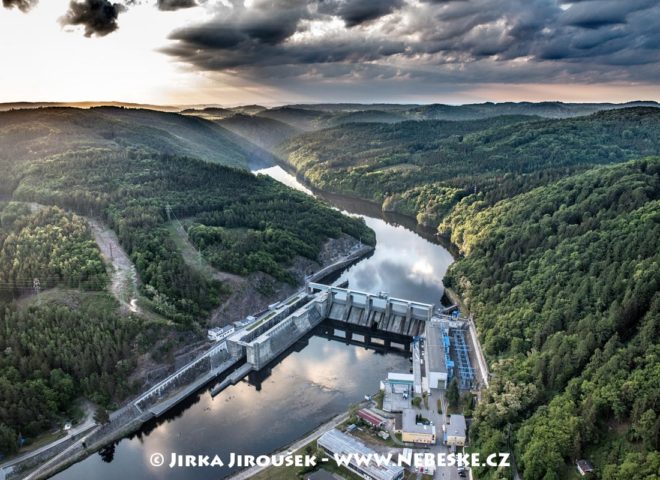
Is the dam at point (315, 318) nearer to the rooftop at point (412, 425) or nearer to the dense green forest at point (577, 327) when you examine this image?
the dense green forest at point (577, 327)

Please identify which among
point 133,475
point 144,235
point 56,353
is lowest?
point 133,475

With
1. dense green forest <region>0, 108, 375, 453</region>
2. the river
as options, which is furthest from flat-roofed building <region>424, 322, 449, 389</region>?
dense green forest <region>0, 108, 375, 453</region>

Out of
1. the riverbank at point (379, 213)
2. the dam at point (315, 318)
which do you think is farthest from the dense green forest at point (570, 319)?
the dam at point (315, 318)

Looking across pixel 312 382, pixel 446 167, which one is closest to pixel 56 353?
pixel 312 382

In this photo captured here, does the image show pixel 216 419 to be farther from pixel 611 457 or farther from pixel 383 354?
pixel 611 457

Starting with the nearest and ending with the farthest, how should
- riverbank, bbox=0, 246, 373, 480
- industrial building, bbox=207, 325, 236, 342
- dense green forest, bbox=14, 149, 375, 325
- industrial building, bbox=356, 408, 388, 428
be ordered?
riverbank, bbox=0, 246, 373, 480
industrial building, bbox=356, 408, 388, 428
industrial building, bbox=207, 325, 236, 342
dense green forest, bbox=14, 149, 375, 325

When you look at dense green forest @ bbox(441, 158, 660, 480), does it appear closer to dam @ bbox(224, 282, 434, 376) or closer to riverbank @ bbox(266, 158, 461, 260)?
dam @ bbox(224, 282, 434, 376)
